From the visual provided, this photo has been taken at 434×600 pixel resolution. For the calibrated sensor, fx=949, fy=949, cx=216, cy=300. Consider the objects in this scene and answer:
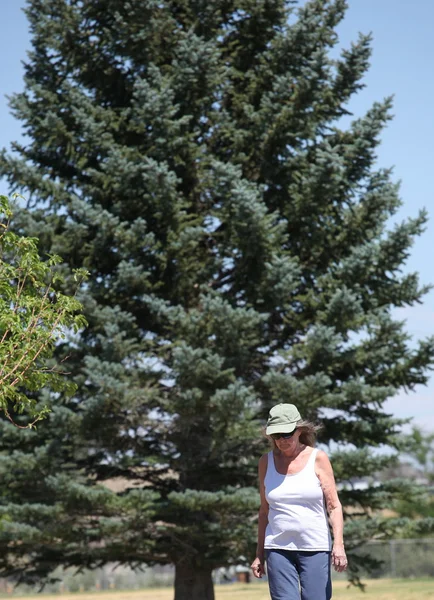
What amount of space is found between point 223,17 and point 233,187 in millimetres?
4896

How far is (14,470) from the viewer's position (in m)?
16.3

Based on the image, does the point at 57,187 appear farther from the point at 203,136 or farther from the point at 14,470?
the point at 14,470

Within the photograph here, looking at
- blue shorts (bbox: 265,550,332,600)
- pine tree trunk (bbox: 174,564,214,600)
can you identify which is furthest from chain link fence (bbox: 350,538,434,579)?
blue shorts (bbox: 265,550,332,600)

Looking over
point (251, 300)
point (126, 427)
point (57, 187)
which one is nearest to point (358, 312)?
point (251, 300)

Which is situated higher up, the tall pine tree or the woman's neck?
the tall pine tree

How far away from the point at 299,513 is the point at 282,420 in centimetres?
60

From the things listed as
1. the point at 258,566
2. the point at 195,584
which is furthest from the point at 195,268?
the point at 258,566

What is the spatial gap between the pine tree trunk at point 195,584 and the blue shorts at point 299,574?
10917mm

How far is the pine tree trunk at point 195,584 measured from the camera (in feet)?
54.6

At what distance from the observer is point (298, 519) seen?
19.8 feet

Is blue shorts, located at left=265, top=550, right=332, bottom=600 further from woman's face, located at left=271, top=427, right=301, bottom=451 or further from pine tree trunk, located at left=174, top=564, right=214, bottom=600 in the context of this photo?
pine tree trunk, located at left=174, top=564, right=214, bottom=600

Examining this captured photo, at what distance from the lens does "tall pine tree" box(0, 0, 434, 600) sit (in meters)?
15.6

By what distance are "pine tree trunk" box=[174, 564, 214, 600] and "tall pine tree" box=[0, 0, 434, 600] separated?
0.09 ft

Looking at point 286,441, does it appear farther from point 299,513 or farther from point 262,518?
point 262,518
